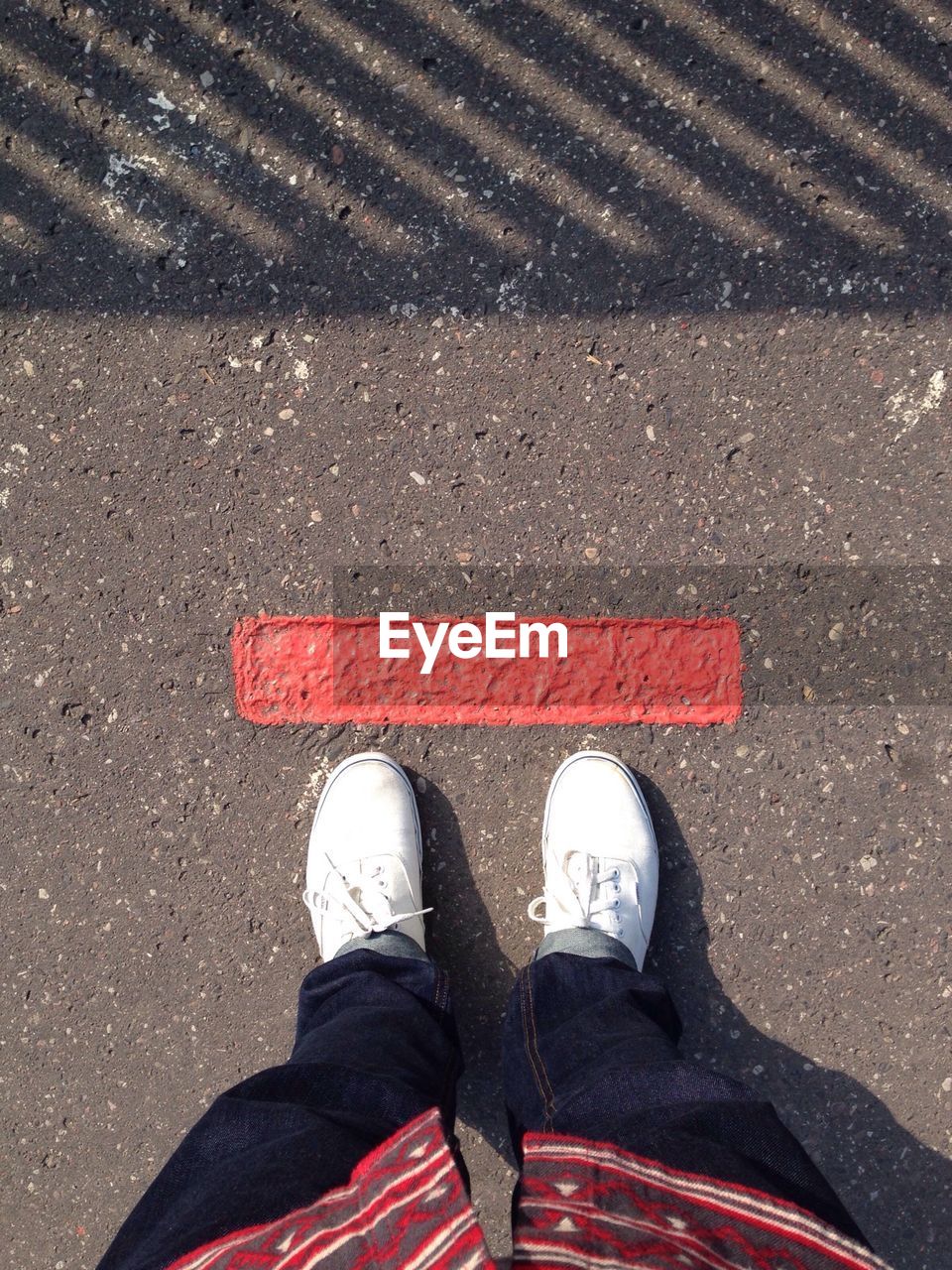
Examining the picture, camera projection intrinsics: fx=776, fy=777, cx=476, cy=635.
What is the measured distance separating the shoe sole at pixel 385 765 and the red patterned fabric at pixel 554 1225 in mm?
959

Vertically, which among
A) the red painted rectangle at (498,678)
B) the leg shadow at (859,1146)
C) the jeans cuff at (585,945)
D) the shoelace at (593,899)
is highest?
the red painted rectangle at (498,678)

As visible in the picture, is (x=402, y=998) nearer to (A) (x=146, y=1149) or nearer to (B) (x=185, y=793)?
(B) (x=185, y=793)

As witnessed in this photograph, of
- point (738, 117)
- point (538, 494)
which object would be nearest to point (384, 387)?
point (538, 494)

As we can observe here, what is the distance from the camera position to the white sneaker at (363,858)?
2.21 meters

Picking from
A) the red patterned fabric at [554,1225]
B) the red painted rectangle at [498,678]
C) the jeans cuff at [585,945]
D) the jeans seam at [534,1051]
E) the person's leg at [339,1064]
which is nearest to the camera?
the red patterned fabric at [554,1225]

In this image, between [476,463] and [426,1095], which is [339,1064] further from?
[476,463]

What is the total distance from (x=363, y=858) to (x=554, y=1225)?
113 centimetres

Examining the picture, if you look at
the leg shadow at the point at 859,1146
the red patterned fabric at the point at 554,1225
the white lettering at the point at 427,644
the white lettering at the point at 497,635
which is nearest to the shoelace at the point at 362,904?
the white lettering at the point at 427,644

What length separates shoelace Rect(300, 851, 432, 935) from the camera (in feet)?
7.27

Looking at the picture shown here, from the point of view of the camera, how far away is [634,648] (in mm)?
2266

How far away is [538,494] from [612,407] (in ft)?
1.06

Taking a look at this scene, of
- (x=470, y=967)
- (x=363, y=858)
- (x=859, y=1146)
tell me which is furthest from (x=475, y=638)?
(x=859, y=1146)

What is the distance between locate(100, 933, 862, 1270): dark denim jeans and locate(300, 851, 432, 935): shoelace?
0.05 m

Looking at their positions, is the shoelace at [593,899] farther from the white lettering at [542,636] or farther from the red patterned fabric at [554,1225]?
the red patterned fabric at [554,1225]
